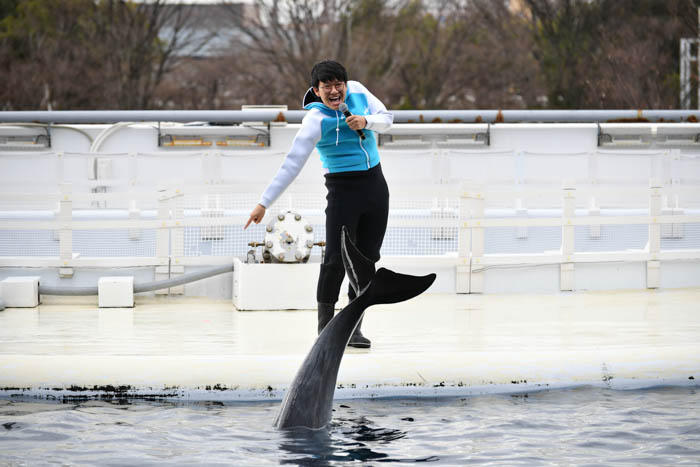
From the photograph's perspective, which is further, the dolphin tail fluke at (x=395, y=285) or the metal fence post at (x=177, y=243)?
the metal fence post at (x=177, y=243)

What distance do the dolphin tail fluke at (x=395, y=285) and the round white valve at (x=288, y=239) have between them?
13.1 ft

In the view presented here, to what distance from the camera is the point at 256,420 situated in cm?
636

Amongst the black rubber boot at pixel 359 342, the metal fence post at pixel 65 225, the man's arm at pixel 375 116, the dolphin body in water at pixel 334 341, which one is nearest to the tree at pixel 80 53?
the metal fence post at pixel 65 225

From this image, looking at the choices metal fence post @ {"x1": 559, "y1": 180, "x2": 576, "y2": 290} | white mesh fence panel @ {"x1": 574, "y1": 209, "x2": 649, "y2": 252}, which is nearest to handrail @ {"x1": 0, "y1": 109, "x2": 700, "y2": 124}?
white mesh fence panel @ {"x1": 574, "y1": 209, "x2": 649, "y2": 252}

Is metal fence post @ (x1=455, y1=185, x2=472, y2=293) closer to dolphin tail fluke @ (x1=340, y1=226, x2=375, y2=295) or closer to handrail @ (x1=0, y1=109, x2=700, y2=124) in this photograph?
handrail @ (x1=0, y1=109, x2=700, y2=124)

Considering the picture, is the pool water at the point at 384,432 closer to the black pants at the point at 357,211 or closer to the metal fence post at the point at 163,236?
the black pants at the point at 357,211

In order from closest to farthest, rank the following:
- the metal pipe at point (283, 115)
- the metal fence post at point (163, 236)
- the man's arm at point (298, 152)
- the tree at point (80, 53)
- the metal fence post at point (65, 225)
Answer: the man's arm at point (298, 152), the metal fence post at point (65, 225), the metal fence post at point (163, 236), the metal pipe at point (283, 115), the tree at point (80, 53)

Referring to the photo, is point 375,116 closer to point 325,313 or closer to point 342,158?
point 342,158

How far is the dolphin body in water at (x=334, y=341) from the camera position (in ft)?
18.8

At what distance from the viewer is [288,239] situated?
9.73 metres

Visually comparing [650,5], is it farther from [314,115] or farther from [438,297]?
[314,115]

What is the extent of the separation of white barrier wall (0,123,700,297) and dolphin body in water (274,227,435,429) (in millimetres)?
4419

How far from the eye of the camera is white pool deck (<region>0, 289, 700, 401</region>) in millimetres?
6797

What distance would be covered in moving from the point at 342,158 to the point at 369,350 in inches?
57.9
